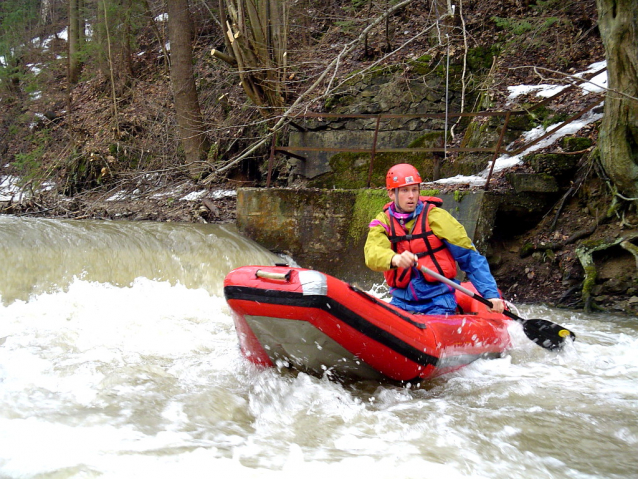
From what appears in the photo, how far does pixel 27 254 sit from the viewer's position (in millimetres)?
6488

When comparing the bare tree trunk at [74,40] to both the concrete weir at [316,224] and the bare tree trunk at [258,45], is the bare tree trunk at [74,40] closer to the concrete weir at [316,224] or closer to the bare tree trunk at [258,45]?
the bare tree trunk at [258,45]

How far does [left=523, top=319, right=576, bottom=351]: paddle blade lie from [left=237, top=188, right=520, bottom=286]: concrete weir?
3.14m

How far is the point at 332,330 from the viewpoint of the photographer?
11.1 ft

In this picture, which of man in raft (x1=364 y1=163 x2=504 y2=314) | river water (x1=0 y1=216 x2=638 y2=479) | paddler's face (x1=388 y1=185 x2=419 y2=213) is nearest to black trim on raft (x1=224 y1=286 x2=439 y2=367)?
river water (x1=0 y1=216 x2=638 y2=479)

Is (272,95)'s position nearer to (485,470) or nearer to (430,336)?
(430,336)

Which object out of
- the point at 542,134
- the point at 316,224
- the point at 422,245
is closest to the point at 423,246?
the point at 422,245

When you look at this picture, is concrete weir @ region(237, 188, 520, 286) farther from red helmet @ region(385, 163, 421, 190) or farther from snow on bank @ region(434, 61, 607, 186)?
red helmet @ region(385, 163, 421, 190)

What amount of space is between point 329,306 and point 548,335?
2212 mm

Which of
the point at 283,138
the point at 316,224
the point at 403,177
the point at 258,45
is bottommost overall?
the point at 316,224

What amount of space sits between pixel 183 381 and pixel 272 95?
7.68 m

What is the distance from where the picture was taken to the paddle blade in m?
4.46

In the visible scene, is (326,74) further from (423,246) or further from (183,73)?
(423,246)

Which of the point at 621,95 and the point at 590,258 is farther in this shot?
the point at 590,258

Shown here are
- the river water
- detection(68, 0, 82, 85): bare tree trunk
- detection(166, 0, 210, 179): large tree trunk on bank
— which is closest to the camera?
the river water
